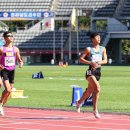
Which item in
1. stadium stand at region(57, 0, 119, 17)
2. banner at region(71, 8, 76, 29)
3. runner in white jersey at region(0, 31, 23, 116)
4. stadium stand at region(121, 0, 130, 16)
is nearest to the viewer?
runner in white jersey at region(0, 31, 23, 116)

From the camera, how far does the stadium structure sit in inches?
3435

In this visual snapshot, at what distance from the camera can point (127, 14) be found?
3516 inches

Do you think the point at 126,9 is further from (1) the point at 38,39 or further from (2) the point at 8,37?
(2) the point at 8,37

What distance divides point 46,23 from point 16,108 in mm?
76564

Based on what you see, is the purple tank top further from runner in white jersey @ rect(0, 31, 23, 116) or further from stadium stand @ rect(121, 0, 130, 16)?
stadium stand @ rect(121, 0, 130, 16)

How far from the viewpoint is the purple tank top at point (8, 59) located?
14.9m

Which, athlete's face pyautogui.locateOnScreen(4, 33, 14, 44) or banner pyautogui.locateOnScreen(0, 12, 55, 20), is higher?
athlete's face pyautogui.locateOnScreen(4, 33, 14, 44)

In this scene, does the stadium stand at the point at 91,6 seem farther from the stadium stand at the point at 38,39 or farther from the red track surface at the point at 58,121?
the red track surface at the point at 58,121

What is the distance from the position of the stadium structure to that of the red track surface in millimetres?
69391

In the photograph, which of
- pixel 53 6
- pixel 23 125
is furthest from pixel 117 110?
pixel 53 6

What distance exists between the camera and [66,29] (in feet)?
303

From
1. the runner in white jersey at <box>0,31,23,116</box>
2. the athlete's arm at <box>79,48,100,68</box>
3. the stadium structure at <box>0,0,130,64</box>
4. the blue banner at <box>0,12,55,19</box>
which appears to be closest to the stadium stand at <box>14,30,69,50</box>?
the stadium structure at <box>0,0,130,64</box>

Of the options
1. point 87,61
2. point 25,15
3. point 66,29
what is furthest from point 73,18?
point 87,61

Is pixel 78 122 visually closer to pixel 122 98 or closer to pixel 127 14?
pixel 122 98
